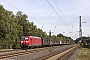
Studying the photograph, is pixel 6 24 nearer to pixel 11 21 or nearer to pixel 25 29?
pixel 11 21

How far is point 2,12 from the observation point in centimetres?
7300

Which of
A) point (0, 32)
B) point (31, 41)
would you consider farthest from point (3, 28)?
point (31, 41)

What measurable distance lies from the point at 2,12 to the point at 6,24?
477 centimetres

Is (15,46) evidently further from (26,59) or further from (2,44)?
(26,59)

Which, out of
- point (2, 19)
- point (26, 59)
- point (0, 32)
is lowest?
point (26, 59)

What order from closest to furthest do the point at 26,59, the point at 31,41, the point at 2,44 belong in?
the point at 26,59, the point at 31,41, the point at 2,44

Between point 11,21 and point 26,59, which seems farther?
point 11,21

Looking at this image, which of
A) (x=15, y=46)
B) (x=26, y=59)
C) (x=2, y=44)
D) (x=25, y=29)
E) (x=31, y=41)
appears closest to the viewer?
(x=26, y=59)

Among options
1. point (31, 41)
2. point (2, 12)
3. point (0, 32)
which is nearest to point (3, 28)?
point (0, 32)

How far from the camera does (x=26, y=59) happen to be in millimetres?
28766

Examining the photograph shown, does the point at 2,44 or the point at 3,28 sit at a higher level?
the point at 3,28

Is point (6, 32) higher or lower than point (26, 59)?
higher

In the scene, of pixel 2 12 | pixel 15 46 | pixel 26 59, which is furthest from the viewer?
pixel 15 46

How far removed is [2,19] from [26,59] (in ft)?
145
